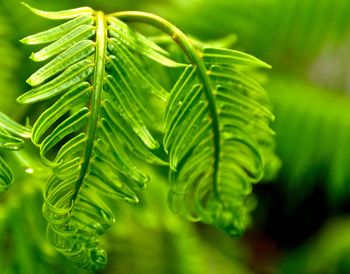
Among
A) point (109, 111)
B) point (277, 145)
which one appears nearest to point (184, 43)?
point (109, 111)

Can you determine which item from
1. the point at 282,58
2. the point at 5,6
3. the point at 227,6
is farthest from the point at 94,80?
the point at 282,58

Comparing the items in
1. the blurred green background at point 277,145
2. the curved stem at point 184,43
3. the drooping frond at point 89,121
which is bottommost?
the drooping frond at point 89,121

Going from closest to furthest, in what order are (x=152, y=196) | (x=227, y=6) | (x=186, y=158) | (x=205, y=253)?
(x=186, y=158) < (x=152, y=196) < (x=205, y=253) < (x=227, y=6)

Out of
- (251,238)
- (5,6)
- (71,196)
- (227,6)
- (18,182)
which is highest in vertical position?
(227,6)

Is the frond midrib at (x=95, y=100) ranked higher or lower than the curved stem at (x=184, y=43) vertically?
lower

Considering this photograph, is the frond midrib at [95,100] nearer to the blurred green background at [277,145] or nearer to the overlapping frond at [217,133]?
the overlapping frond at [217,133]

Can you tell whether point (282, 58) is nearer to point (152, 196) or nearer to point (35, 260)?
point (152, 196)

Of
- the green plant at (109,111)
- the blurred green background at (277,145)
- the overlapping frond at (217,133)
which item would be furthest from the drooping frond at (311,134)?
the green plant at (109,111)

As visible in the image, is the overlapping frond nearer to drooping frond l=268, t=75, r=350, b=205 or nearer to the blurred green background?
the blurred green background

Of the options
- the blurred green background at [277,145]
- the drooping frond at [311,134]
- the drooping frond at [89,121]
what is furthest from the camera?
the drooping frond at [311,134]
